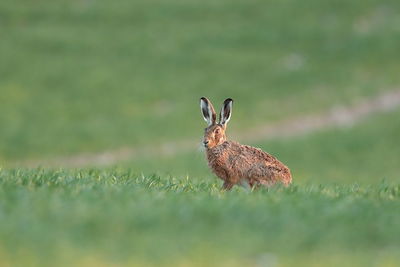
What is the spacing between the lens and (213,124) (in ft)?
41.9

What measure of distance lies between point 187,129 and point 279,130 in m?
3.85

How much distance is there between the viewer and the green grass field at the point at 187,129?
27.9 feet

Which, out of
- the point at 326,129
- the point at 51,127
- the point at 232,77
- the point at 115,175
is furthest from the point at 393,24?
the point at 115,175

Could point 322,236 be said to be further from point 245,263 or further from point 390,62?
point 390,62

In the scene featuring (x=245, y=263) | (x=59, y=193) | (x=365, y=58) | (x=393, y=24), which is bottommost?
(x=245, y=263)

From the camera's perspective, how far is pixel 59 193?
10188 millimetres

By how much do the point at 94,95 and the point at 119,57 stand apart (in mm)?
5049

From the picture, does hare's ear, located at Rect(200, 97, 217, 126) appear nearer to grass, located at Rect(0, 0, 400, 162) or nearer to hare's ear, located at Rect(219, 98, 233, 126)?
hare's ear, located at Rect(219, 98, 233, 126)

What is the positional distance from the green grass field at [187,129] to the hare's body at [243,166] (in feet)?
1.25

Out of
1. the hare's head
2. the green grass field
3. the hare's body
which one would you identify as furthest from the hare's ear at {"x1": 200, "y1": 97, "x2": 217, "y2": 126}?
the green grass field

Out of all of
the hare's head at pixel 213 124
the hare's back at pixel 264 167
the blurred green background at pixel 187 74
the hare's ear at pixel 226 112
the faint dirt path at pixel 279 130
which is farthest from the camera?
the blurred green background at pixel 187 74

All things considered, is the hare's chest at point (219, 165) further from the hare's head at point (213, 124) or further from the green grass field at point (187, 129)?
the green grass field at point (187, 129)

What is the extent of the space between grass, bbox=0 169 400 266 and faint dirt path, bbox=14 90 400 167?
22288 millimetres

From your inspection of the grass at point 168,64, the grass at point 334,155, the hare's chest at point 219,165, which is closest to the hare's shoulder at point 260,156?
the hare's chest at point 219,165
